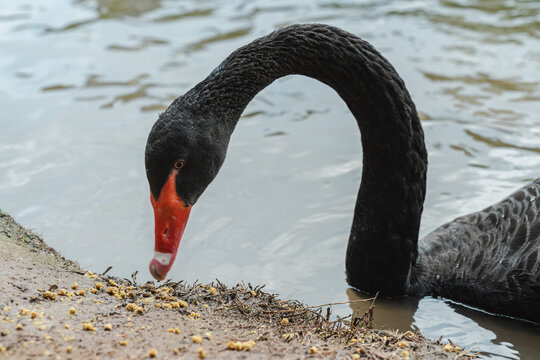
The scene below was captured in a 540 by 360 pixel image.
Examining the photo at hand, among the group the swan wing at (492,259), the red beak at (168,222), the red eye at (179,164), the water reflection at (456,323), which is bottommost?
the water reflection at (456,323)

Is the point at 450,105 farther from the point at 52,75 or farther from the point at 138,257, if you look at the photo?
the point at 52,75

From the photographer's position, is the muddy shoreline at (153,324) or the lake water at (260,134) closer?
the muddy shoreline at (153,324)

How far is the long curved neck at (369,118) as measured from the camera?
421 cm

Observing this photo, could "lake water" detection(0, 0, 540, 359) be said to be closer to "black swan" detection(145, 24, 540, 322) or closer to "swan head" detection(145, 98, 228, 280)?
"black swan" detection(145, 24, 540, 322)

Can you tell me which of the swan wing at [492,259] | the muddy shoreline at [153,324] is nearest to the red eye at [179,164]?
the muddy shoreline at [153,324]

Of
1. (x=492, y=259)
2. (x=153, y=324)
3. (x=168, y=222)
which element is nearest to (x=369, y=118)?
(x=492, y=259)

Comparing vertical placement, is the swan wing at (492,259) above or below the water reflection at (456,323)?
above

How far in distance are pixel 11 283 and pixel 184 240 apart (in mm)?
2015

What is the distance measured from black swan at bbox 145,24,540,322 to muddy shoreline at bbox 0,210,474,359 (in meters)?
0.56

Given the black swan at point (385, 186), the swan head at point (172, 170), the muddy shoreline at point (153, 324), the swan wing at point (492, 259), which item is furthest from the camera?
the swan wing at point (492, 259)

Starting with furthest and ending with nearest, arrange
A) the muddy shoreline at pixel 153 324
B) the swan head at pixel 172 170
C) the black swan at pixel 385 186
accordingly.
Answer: the black swan at pixel 385 186
the swan head at pixel 172 170
the muddy shoreline at pixel 153 324

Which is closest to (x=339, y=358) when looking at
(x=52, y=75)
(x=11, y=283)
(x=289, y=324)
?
(x=289, y=324)

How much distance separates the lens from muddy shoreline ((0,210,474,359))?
9.91ft

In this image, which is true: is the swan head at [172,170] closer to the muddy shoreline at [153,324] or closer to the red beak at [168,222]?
the red beak at [168,222]
